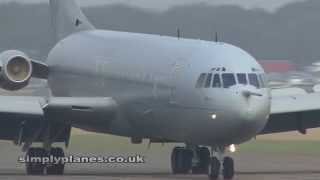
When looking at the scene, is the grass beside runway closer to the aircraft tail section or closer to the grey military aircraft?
the aircraft tail section

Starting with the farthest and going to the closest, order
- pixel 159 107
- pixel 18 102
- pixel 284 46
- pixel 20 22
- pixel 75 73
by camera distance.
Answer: pixel 284 46 < pixel 20 22 < pixel 75 73 < pixel 18 102 < pixel 159 107

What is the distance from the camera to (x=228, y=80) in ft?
89.2

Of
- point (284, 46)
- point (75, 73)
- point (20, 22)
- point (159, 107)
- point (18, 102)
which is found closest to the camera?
point (159, 107)

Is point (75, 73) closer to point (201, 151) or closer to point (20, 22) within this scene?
point (201, 151)

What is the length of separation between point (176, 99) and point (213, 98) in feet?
5.24

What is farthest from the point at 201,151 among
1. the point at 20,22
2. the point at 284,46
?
the point at 284,46

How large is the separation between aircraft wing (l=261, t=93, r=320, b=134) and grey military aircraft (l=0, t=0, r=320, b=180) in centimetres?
3

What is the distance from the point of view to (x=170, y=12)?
209ft

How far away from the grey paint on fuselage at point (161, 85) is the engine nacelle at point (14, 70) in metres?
2.12

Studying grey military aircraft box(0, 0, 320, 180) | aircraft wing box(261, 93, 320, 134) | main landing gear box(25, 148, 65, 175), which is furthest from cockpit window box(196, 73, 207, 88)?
main landing gear box(25, 148, 65, 175)

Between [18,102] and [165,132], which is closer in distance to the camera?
[165,132]

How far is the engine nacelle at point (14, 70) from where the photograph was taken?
31781 mm

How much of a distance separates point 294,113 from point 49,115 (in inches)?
266

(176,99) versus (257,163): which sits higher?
(176,99)
